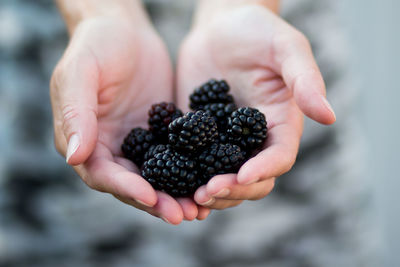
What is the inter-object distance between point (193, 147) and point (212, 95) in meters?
0.39

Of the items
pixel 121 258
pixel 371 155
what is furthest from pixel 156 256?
pixel 371 155

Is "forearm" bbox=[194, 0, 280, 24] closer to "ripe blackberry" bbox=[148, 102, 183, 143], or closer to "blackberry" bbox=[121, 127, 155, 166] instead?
"ripe blackberry" bbox=[148, 102, 183, 143]

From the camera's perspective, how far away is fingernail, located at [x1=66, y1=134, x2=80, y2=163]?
126cm

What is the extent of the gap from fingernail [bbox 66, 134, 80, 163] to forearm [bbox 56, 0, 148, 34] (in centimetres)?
91

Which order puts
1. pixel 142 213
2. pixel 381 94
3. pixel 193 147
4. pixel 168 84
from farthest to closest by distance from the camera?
pixel 381 94 < pixel 142 213 < pixel 168 84 < pixel 193 147

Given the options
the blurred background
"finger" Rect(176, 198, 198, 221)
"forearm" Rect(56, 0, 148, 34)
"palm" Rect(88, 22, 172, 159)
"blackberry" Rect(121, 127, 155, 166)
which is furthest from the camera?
the blurred background

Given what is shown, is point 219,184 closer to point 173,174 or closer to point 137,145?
point 173,174

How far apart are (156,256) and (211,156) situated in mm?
1427

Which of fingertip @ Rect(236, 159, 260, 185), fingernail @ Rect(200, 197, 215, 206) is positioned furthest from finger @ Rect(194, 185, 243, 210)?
fingertip @ Rect(236, 159, 260, 185)

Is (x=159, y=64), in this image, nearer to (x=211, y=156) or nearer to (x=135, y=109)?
(x=135, y=109)

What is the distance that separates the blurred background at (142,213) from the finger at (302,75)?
1044 mm

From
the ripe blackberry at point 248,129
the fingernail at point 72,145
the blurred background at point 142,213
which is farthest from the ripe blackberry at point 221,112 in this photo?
the blurred background at point 142,213

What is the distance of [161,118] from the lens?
65.2 inches

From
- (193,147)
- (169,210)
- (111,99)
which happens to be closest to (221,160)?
(193,147)
